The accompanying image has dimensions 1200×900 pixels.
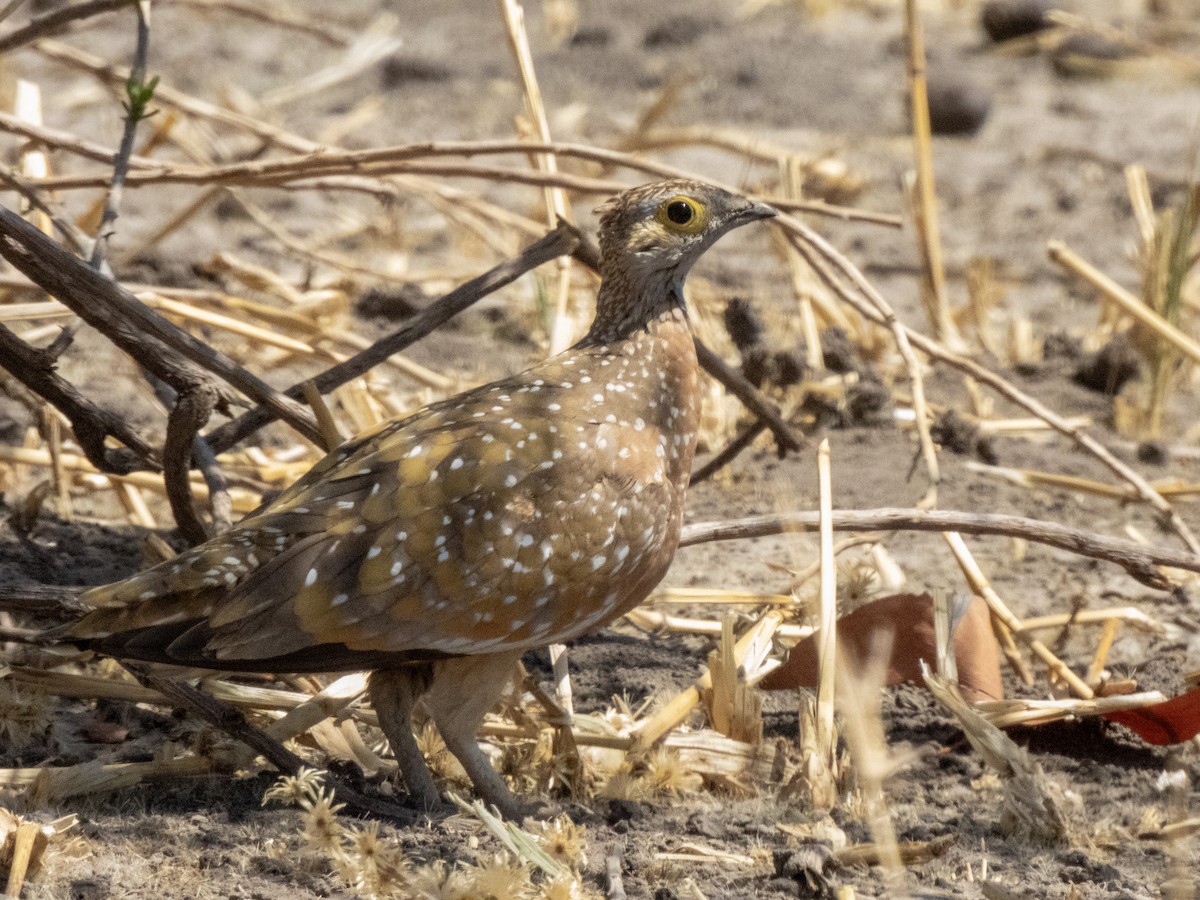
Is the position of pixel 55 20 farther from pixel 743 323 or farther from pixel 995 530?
pixel 995 530

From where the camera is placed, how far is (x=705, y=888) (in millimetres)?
3205

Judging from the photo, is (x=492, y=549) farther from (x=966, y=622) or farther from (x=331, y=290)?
(x=331, y=290)

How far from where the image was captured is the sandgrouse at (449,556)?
129 inches

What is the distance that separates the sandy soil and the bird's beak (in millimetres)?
777

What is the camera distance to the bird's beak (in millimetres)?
4037

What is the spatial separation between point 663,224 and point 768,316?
295 cm

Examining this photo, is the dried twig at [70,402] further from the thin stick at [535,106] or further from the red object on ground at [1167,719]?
the red object on ground at [1167,719]

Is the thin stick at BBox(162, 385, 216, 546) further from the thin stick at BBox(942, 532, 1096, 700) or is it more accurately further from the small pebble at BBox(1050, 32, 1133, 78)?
the small pebble at BBox(1050, 32, 1133, 78)

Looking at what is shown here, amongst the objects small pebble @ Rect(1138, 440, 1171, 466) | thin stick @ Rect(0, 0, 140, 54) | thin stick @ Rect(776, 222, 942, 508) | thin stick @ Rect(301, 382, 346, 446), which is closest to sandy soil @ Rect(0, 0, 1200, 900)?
small pebble @ Rect(1138, 440, 1171, 466)

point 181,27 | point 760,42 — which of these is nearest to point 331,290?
point 181,27

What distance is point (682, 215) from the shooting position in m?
3.99

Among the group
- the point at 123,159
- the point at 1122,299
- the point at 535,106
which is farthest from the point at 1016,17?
the point at 123,159

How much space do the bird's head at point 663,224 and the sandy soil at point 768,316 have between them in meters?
0.73

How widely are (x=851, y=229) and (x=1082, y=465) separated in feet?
9.71
